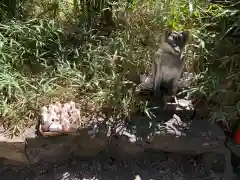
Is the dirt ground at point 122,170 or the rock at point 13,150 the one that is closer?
the rock at point 13,150

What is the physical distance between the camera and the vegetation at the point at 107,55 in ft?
5.46

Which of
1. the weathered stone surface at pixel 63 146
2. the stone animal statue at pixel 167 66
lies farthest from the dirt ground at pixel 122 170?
the stone animal statue at pixel 167 66

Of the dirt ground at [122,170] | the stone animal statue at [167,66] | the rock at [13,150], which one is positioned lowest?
the dirt ground at [122,170]

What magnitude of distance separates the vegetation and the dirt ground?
11.8 inches

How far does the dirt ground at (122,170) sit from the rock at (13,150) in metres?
0.06

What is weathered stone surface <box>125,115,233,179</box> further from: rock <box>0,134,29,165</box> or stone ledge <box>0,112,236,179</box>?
rock <box>0,134,29,165</box>

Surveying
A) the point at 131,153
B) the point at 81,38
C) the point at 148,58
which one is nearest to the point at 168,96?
the point at 148,58

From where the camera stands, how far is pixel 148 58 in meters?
1.77

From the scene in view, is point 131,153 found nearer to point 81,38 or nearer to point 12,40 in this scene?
point 81,38

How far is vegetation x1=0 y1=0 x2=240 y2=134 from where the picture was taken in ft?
5.46

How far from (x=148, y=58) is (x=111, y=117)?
408 millimetres

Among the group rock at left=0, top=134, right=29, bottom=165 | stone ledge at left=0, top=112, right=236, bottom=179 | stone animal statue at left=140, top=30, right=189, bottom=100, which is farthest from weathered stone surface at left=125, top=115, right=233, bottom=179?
rock at left=0, top=134, right=29, bottom=165

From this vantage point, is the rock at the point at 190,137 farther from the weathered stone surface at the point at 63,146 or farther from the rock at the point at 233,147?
the weathered stone surface at the point at 63,146

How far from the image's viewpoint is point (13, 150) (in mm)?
1669
